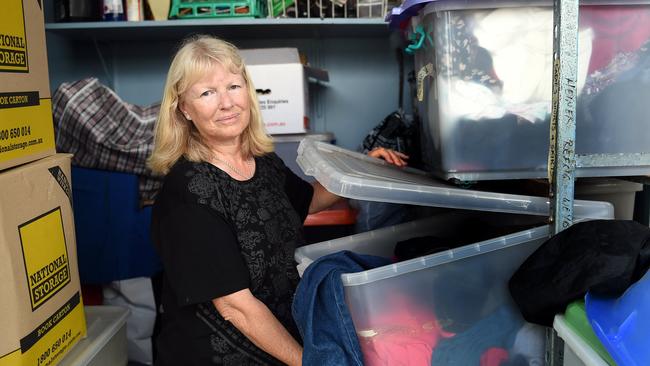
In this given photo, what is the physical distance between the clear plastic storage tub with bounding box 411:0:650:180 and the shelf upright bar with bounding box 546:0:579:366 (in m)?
0.18

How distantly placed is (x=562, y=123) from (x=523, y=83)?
0.23m

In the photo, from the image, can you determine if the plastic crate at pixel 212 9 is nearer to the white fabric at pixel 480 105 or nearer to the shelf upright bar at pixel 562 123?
the white fabric at pixel 480 105

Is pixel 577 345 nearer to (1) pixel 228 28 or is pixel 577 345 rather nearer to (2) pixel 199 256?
(2) pixel 199 256

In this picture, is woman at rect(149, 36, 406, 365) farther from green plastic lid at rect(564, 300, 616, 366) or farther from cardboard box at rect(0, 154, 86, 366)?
green plastic lid at rect(564, 300, 616, 366)

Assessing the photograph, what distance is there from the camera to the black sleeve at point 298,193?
5.47ft

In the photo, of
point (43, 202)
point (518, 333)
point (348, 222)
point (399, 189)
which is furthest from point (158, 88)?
point (518, 333)


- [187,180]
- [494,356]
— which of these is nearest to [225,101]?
[187,180]

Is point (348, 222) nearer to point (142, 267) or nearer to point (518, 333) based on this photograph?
point (142, 267)

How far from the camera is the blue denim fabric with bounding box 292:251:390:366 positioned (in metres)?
1.01

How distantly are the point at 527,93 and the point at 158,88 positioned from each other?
1.93 metres

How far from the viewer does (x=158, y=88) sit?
9.01 ft

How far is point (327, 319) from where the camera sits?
1.04 metres

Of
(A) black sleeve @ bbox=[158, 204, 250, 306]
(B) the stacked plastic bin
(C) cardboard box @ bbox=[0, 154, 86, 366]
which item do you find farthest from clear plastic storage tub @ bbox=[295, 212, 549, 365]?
(C) cardboard box @ bbox=[0, 154, 86, 366]

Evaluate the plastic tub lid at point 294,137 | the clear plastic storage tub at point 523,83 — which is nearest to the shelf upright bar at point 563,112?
the clear plastic storage tub at point 523,83
